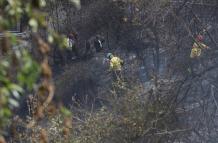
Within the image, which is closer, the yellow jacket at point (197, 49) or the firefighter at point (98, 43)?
the yellow jacket at point (197, 49)

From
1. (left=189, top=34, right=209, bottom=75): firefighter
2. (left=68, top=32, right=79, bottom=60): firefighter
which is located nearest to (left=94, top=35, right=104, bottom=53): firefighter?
(left=68, top=32, right=79, bottom=60): firefighter

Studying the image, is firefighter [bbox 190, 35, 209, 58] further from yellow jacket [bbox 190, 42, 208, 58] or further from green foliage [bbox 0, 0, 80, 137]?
green foliage [bbox 0, 0, 80, 137]

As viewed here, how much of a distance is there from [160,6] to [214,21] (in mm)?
972

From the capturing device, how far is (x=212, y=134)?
35.3 ft

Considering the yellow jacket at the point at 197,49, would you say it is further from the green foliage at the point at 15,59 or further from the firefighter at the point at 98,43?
the green foliage at the point at 15,59

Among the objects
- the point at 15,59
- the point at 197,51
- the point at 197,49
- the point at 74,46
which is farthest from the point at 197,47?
the point at 15,59

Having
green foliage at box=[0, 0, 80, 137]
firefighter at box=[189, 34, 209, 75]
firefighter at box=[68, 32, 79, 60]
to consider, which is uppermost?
green foliage at box=[0, 0, 80, 137]

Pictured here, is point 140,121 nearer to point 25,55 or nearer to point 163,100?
point 163,100

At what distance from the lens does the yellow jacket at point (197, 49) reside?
10477 mm

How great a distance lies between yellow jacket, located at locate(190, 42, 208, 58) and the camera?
10477 mm

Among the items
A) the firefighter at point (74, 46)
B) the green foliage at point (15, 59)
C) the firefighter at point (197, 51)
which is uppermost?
the green foliage at point (15, 59)

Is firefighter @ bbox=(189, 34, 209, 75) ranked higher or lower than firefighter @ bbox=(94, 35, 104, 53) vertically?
higher

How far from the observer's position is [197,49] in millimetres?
10633

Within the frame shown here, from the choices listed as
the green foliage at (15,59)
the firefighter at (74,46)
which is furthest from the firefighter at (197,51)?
the green foliage at (15,59)
